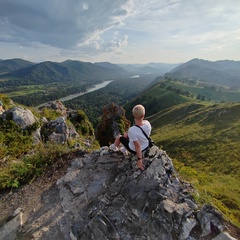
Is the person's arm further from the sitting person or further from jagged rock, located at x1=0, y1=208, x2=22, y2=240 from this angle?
jagged rock, located at x1=0, y1=208, x2=22, y2=240

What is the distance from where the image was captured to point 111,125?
37.4 m

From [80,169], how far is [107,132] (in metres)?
28.7

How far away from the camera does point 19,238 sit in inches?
225

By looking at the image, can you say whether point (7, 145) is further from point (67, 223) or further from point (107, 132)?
point (107, 132)

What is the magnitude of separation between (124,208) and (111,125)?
31477mm

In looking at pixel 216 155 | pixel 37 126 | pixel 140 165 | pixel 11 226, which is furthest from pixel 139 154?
pixel 216 155

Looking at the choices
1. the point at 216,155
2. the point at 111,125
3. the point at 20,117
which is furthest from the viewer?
the point at 111,125

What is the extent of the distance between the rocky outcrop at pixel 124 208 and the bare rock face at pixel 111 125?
1094 inches

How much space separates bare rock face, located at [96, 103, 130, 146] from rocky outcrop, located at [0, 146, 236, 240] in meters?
27.8

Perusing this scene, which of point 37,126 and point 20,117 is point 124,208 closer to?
point 37,126

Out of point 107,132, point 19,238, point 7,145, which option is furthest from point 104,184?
point 107,132

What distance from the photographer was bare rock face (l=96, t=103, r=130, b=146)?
118ft

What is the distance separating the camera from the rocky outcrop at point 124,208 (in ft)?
17.4

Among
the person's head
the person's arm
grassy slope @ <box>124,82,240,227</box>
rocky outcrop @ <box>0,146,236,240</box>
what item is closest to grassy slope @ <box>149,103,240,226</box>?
grassy slope @ <box>124,82,240,227</box>
